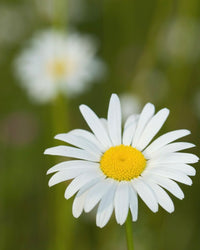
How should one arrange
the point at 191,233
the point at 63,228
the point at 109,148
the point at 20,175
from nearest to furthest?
the point at 109,148, the point at 63,228, the point at 191,233, the point at 20,175

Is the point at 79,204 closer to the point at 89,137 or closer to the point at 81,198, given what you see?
the point at 81,198

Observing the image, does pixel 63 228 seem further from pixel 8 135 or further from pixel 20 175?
pixel 8 135

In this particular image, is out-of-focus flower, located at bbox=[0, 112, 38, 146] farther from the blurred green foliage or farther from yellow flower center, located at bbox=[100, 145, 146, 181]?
yellow flower center, located at bbox=[100, 145, 146, 181]

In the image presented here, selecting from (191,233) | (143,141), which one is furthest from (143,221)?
(143,141)

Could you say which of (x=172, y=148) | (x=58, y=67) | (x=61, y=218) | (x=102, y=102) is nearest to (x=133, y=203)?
(x=172, y=148)

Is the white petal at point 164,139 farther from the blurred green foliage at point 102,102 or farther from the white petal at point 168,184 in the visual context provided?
the blurred green foliage at point 102,102

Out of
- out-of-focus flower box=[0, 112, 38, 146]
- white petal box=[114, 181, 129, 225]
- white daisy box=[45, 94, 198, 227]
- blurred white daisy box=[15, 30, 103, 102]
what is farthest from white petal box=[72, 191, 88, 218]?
out-of-focus flower box=[0, 112, 38, 146]
